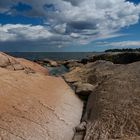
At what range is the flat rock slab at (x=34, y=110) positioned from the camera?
388 inches

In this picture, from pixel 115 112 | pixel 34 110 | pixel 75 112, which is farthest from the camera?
pixel 75 112

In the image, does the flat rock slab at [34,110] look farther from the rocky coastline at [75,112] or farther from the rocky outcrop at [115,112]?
the rocky outcrop at [115,112]

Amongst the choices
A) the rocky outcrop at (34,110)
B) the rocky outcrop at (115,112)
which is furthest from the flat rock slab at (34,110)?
the rocky outcrop at (115,112)

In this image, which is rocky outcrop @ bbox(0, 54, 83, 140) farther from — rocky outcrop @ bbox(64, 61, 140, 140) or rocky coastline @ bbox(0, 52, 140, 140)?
rocky outcrop @ bbox(64, 61, 140, 140)

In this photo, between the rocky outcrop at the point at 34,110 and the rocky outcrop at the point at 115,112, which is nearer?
the rocky outcrop at the point at 115,112

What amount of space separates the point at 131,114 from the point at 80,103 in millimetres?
4971

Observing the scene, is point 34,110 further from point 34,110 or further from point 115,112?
point 115,112

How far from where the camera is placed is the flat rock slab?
9.84 metres

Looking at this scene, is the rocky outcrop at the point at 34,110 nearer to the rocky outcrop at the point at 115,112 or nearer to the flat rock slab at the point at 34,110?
the flat rock slab at the point at 34,110

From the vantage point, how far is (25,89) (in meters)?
13.4

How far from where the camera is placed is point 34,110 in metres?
11.4

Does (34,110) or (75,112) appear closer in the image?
(34,110)

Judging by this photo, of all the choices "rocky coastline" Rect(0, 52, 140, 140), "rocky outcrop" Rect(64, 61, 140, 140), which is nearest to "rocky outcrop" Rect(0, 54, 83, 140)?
"rocky coastline" Rect(0, 52, 140, 140)

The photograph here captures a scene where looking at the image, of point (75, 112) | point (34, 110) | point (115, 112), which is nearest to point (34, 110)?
point (34, 110)
